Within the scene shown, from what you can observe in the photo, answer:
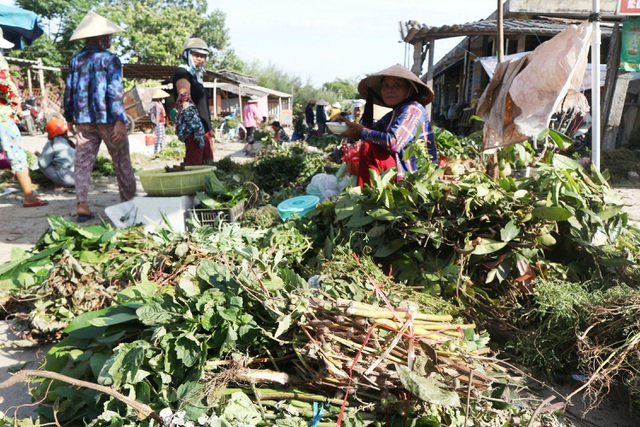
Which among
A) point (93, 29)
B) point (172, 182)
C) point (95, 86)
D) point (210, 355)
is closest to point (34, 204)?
point (95, 86)

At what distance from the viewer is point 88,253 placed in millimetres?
2969

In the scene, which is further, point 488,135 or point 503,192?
point 488,135

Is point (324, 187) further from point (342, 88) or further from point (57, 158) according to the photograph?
point (342, 88)

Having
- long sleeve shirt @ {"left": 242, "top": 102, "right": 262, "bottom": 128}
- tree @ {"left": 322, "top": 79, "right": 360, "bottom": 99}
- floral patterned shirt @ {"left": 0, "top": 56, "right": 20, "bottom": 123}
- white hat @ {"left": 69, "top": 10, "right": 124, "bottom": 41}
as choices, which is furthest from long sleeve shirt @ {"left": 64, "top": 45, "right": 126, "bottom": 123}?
tree @ {"left": 322, "top": 79, "right": 360, "bottom": 99}

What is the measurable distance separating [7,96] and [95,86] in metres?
1.38

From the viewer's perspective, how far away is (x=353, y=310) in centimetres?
156

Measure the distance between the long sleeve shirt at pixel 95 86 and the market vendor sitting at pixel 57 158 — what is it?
227 cm

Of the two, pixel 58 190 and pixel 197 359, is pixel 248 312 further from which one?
pixel 58 190

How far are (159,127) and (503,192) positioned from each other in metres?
10.9

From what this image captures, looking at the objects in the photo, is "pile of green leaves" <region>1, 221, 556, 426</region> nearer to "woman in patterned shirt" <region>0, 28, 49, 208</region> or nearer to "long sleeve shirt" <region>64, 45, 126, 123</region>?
"long sleeve shirt" <region>64, 45, 126, 123</region>

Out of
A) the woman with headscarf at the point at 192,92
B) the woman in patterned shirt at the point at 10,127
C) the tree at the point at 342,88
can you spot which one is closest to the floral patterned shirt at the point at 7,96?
the woman in patterned shirt at the point at 10,127

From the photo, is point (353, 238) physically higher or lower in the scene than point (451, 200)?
lower

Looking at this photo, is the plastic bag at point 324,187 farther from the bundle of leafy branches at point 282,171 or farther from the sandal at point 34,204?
the sandal at point 34,204

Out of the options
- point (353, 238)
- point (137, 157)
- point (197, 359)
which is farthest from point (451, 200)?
point (137, 157)
